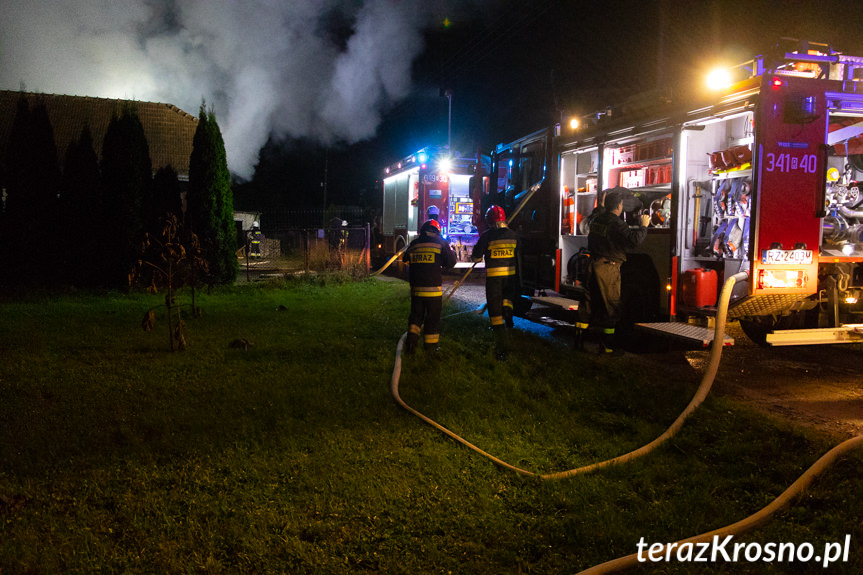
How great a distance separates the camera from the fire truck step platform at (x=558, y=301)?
7637mm

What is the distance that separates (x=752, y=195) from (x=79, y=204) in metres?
12.9

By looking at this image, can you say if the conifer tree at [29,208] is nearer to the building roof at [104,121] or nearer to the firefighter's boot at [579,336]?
the building roof at [104,121]

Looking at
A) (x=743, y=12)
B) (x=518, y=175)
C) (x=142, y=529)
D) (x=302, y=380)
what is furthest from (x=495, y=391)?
(x=743, y=12)

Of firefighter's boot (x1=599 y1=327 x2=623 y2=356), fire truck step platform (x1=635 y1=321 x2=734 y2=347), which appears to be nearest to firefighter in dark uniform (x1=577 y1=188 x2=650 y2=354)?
firefighter's boot (x1=599 y1=327 x2=623 y2=356)

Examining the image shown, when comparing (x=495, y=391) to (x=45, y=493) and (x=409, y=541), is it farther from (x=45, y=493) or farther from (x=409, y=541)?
(x=45, y=493)

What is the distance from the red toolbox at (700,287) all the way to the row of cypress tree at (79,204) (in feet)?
33.1

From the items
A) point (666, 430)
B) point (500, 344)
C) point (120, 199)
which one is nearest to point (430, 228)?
point (500, 344)

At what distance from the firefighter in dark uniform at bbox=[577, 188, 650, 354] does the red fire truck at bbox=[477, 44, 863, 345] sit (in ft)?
1.48

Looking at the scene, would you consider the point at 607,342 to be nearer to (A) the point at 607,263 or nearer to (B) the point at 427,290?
(A) the point at 607,263

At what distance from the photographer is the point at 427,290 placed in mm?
6551

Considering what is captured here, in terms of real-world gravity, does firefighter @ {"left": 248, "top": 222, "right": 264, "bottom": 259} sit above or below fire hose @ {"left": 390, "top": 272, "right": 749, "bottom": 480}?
above

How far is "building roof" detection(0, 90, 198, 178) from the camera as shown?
23781 mm

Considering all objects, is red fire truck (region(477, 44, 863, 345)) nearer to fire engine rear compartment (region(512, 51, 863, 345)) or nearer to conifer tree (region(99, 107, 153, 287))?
fire engine rear compartment (region(512, 51, 863, 345))

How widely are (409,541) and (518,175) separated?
766 centimetres
